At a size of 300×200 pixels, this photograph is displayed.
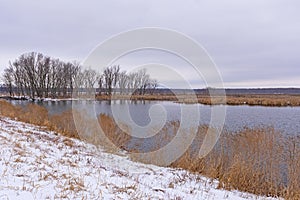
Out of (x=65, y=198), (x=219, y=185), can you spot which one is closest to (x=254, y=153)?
(x=219, y=185)

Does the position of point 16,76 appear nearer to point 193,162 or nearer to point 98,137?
point 98,137

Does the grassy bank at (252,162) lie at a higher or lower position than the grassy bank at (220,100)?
lower

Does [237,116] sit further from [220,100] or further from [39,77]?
[39,77]

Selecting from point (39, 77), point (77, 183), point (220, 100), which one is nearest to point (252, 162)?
point (77, 183)

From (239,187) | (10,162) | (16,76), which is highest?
(16,76)

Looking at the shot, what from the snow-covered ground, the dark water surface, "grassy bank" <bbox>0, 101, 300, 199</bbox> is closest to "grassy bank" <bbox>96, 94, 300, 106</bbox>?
the dark water surface

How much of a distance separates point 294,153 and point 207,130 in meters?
3.51

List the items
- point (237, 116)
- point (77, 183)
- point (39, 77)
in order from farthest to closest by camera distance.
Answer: point (39, 77) < point (237, 116) < point (77, 183)

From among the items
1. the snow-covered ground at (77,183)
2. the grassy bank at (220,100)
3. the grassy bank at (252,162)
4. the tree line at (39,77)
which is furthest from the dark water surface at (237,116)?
the tree line at (39,77)

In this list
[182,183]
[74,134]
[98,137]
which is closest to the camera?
[182,183]

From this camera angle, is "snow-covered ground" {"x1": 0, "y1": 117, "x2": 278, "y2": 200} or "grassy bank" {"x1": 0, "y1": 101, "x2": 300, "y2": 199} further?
"grassy bank" {"x1": 0, "y1": 101, "x2": 300, "y2": 199}

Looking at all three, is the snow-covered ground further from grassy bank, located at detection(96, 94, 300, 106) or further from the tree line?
the tree line

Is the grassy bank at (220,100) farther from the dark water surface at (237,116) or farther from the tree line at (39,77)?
the tree line at (39,77)

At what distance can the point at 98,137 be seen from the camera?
40.0 ft
